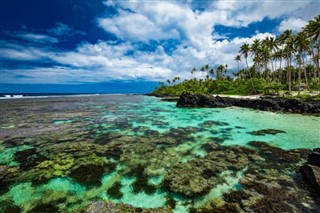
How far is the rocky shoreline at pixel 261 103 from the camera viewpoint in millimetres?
30656

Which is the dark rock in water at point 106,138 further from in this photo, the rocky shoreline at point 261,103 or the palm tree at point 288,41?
the palm tree at point 288,41

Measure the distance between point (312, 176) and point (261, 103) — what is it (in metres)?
32.2

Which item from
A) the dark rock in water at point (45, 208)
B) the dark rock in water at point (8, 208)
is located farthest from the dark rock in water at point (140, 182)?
the dark rock in water at point (8, 208)

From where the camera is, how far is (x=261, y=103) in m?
36.0

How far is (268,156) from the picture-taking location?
36.2 feet

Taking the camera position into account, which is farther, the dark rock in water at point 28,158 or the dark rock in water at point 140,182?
the dark rock in water at point 28,158

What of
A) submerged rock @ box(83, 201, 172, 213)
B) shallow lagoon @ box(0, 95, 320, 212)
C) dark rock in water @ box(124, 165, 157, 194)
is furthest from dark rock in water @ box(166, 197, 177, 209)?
dark rock in water @ box(124, 165, 157, 194)

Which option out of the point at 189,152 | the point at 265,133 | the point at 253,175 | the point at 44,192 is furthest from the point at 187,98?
the point at 44,192

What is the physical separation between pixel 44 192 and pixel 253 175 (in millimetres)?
9677

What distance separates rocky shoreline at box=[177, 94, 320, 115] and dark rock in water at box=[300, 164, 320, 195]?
→ 28.9m

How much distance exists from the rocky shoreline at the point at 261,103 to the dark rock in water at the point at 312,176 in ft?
94.7

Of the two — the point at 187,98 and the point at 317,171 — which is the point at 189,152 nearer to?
the point at 317,171

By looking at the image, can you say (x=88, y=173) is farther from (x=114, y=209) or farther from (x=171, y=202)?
(x=171, y=202)

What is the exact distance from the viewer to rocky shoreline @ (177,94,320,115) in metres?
30.7
